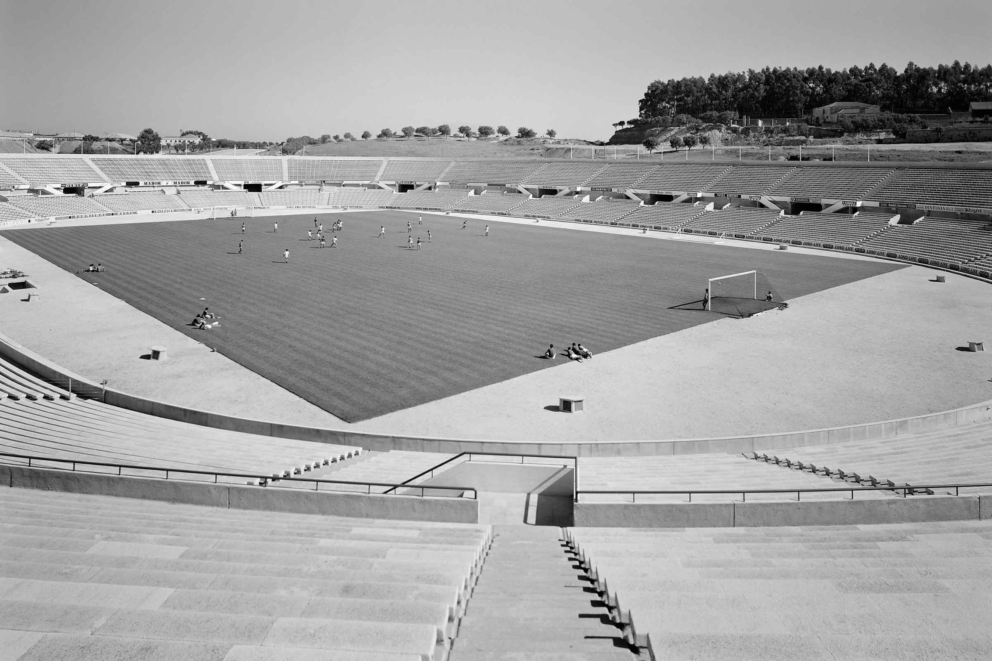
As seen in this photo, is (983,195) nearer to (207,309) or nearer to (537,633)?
(207,309)

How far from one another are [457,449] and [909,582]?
Answer: 11.2 m

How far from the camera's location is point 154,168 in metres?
96.1

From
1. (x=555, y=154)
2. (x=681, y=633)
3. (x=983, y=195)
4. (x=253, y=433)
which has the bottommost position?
(x=253, y=433)

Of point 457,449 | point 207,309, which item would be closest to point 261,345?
point 207,309

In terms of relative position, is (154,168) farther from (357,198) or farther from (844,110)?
(844,110)

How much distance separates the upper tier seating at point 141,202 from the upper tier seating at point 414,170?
27.6 meters

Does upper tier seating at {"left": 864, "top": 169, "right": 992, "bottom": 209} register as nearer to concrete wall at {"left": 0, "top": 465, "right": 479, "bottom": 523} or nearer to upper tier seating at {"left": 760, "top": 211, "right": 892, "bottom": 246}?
upper tier seating at {"left": 760, "top": 211, "right": 892, "bottom": 246}

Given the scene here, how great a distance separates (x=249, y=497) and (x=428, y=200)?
8241 cm

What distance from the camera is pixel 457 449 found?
61.2 feet

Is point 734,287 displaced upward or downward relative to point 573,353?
upward

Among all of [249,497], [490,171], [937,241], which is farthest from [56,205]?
[937,241]

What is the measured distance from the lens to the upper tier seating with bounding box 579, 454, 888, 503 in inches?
593

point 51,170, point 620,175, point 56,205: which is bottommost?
point 56,205

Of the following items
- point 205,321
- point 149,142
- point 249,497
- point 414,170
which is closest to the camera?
point 249,497
